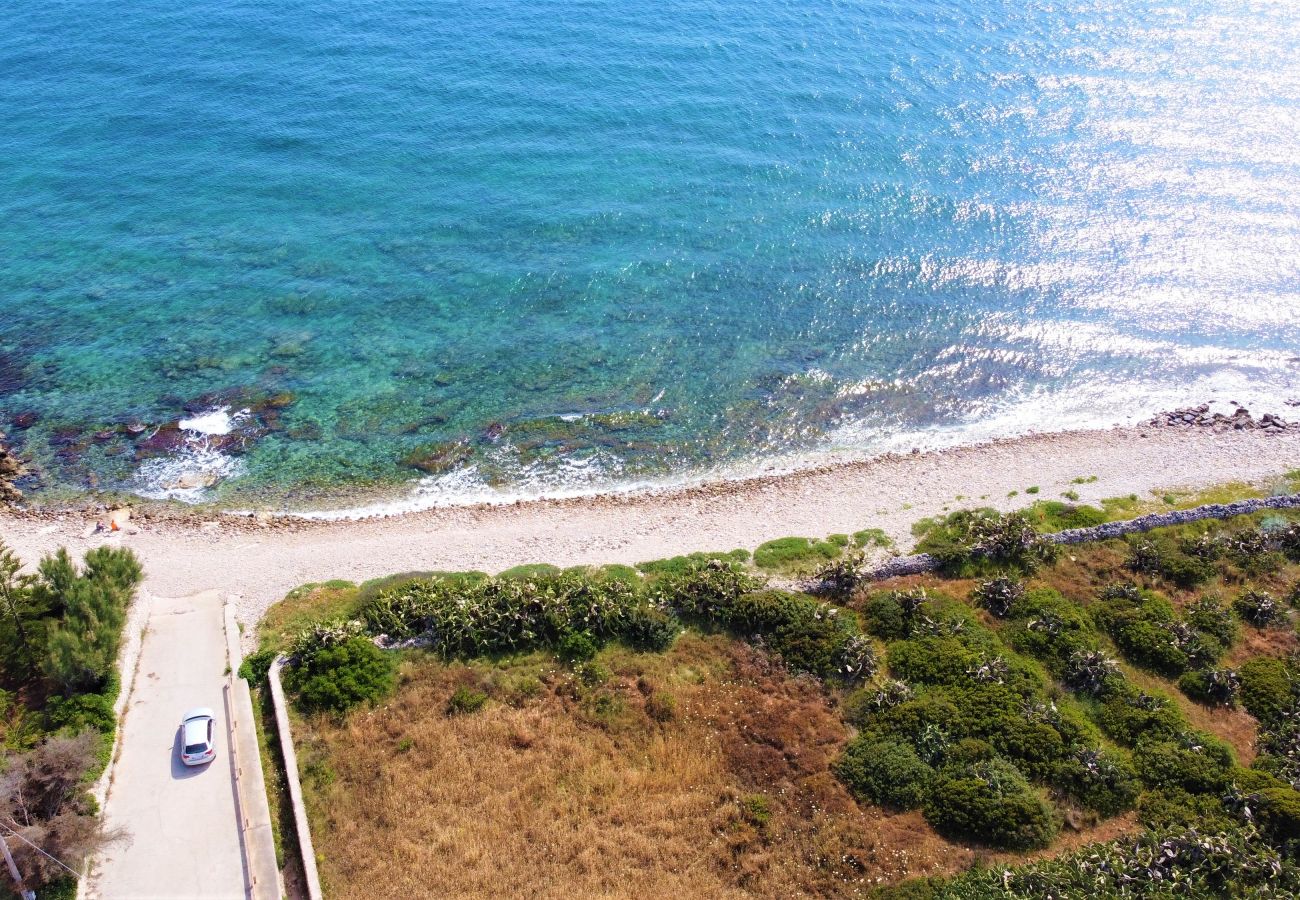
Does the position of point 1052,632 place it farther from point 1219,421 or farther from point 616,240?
point 616,240

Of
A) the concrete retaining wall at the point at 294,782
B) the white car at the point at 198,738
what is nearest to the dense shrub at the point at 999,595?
the concrete retaining wall at the point at 294,782

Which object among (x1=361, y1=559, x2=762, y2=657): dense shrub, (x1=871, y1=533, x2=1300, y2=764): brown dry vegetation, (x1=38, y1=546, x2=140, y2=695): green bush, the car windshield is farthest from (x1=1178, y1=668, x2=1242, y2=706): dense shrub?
(x1=38, y1=546, x2=140, y2=695): green bush

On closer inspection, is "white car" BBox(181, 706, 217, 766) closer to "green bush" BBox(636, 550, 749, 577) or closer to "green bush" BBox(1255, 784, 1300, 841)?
"green bush" BBox(636, 550, 749, 577)

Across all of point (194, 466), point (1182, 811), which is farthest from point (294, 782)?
point (1182, 811)

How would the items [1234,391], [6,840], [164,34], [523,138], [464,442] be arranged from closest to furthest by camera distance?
[6,840] → [464,442] → [1234,391] → [523,138] → [164,34]

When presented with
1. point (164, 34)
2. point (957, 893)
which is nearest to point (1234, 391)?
point (957, 893)

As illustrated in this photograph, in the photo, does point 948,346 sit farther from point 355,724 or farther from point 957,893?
point 355,724
